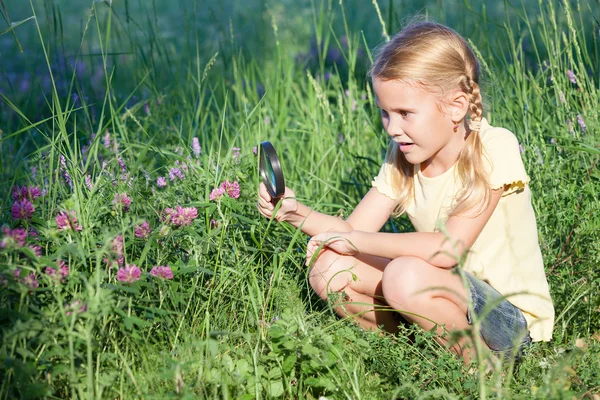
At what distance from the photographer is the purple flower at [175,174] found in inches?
112

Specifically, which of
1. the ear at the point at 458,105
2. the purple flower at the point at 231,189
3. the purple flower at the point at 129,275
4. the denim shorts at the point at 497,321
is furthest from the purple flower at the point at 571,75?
the purple flower at the point at 129,275

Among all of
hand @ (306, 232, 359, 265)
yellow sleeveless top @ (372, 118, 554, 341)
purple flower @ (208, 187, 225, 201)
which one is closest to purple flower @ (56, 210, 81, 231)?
purple flower @ (208, 187, 225, 201)

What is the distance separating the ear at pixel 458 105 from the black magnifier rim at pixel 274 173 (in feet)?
1.95

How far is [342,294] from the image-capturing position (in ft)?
8.74

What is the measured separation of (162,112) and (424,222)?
1576 millimetres

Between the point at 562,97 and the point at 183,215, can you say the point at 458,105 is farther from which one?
the point at 183,215

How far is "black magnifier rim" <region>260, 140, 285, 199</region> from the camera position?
2.50 m

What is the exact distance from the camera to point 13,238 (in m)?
1.99

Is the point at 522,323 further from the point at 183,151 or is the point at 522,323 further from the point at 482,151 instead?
the point at 183,151

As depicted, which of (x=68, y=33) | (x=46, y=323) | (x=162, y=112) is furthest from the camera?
(x=68, y=33)

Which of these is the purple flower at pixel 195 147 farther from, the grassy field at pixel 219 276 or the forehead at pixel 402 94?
the forehead at pixel 402 94

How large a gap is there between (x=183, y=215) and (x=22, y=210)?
18.5 inches

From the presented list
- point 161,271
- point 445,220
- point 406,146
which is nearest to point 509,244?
point 445,220

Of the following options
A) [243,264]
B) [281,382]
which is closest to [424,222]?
[243,264]
